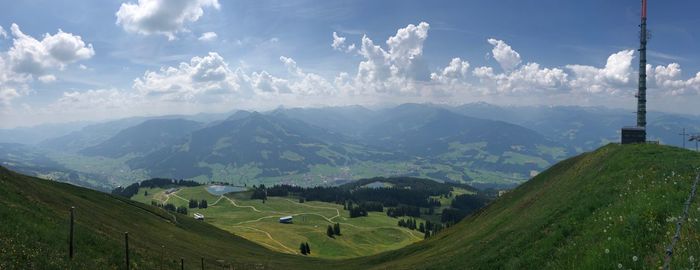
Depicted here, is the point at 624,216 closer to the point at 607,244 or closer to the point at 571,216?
the point at 607,244

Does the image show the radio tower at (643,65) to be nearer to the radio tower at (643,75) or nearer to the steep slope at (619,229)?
the radio tower at (643,75)

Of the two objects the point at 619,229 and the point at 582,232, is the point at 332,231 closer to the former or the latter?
the point at 582,232

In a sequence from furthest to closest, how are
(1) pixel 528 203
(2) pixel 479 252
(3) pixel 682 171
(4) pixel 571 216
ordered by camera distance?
(1) pixel 528 203 → (2) pixel 479 252 → (3) pixel 682 171 → (4) pixel 571 216

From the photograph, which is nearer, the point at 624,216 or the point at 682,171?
the point at 624,216

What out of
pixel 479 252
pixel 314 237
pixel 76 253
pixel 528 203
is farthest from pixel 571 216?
pixel 314 237

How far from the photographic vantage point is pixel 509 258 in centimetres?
2536

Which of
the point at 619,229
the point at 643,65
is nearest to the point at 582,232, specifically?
the point at 619,229

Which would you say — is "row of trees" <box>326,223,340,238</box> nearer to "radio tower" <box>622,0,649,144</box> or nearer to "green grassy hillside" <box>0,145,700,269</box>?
"radio tower" <box>622,0,649,144</box>

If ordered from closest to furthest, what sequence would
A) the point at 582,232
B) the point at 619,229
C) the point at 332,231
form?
the point at 619,229
the point at 582,232
the point at 332,231

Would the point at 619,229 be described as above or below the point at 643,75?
below

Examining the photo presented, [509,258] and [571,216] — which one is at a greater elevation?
[571,216]

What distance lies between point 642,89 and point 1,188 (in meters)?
113

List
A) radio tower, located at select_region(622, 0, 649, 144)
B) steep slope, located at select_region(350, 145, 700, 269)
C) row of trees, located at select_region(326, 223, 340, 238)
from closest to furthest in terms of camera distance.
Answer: steep slope, located at select_region(350, 145, 700, 269)
radio tower, located at select_region(622, 0, 649, 144)
row of trees, located at select_region(326, 223, 340, 238)

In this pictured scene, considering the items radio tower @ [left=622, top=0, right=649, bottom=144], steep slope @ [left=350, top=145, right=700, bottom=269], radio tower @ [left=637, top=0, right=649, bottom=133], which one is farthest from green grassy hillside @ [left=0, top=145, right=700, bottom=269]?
radio tower @ [left=637, top=0, right=649, bottom=133]
